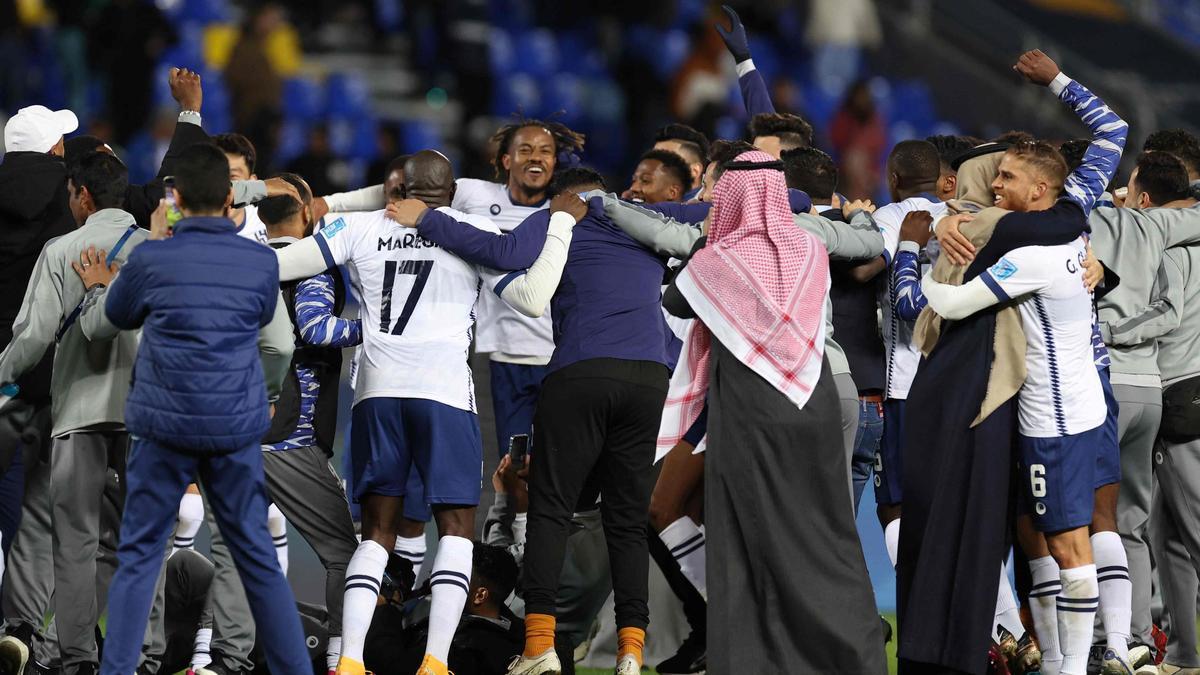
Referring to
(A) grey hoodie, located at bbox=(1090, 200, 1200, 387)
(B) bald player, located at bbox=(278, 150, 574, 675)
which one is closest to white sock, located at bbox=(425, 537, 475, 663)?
(B) bald player, located at bbox=(278, 150, 574, 675)

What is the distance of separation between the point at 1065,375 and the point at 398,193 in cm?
270

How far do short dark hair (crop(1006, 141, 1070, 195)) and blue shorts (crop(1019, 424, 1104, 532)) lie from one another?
3.08 ft

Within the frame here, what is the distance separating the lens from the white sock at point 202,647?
6359 mm

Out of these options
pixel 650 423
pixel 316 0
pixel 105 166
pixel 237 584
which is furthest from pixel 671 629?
pixel 316 0

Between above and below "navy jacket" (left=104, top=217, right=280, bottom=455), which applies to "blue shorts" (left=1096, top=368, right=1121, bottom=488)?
below

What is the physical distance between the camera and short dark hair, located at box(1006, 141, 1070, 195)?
589cm

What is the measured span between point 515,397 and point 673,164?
128 cm

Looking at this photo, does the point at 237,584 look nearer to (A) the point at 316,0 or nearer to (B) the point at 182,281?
(B) the point at 182,281

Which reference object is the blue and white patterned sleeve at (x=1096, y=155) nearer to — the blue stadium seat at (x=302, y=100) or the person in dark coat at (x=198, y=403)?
the person in dark coat at (x=198, y=403)

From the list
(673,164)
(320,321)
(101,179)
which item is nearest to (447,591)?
(320,321)

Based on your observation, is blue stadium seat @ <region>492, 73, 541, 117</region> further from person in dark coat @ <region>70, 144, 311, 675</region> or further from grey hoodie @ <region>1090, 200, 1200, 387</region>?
person in dark coat @ <region>70, 144, 311, 675</region>

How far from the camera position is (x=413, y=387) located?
6.01 metres

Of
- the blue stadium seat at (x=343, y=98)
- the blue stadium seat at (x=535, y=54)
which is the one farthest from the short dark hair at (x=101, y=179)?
the blue stadium seat at (x=535, y=54)

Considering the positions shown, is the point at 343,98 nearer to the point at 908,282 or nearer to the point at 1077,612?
the point at 908,282
